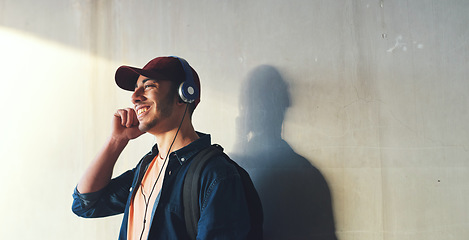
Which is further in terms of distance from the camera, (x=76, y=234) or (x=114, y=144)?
(x=76, y=234)

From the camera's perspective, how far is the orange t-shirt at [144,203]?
1.17 metres

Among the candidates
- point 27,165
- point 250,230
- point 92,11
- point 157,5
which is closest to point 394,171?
point 250,230

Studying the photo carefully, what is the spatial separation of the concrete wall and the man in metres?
0.32

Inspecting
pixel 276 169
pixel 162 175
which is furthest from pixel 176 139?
pixel 276 169

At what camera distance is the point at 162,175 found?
4.01 feet

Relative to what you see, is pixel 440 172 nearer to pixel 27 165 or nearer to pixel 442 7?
pixel 442 7

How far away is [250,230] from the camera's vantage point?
3.35ft

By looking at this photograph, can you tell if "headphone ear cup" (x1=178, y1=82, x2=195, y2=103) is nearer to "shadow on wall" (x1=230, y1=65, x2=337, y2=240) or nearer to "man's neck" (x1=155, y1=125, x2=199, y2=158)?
"man's neck" (x1=155, y1=125, x2=199, y2=158)

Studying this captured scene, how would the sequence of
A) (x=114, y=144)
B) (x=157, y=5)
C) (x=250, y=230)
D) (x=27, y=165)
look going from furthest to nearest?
(x=27, y=165)
(x=157, y=5)
(x=114, y=144)
(x=250, y=230)

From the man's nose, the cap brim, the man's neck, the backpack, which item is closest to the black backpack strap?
the backpack

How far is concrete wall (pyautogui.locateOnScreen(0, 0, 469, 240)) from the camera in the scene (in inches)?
46.8

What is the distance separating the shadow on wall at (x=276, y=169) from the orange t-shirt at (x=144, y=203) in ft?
1.19

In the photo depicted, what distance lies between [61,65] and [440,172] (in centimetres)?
187

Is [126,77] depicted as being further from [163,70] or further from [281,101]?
[281,101]
